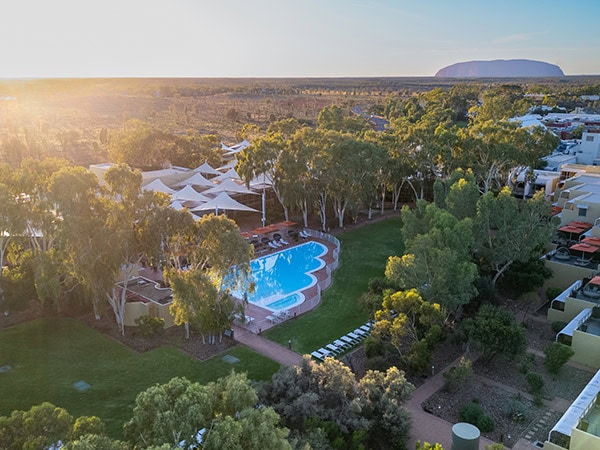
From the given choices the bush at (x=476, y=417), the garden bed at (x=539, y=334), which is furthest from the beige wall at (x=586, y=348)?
the bush at (x=476, y=417)

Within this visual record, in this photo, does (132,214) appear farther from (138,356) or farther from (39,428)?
(39,428)

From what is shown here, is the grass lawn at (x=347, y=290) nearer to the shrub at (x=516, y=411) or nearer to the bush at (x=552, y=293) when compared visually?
the shrub at (x=516, y=411)

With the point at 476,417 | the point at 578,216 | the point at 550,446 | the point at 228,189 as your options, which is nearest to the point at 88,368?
the point at 476,417

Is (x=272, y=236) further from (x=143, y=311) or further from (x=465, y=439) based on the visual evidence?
(x=465, y=439)

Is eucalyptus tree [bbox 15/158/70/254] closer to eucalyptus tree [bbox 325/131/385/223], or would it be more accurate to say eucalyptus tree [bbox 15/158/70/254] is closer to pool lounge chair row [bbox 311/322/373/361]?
pool lounge chair row [bbox 311/322/373/361]

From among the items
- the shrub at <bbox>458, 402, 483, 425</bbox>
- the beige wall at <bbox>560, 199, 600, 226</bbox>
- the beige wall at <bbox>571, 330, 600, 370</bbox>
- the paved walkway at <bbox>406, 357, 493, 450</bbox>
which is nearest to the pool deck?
the paved walkway at <bbox>406, 357, 493, 450</bbox>

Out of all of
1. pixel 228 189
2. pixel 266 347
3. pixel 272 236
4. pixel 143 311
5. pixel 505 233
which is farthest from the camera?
→ pixel 228 189
